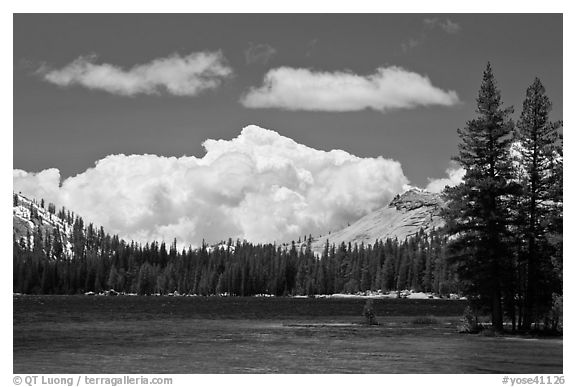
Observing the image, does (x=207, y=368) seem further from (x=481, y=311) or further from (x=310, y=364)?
(x=481, y=311)

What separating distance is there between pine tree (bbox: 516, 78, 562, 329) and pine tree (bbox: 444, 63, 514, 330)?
131 centimetres

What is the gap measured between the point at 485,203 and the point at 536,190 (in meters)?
4.06

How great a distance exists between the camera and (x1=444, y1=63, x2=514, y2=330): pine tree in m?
57.4

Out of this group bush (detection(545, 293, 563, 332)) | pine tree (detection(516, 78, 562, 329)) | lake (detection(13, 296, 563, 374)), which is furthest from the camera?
pine tree (detection(516, 78, 562, 329))

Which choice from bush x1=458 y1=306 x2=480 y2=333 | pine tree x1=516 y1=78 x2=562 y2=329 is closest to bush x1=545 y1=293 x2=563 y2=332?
pine tree x1=516 y1=78 x2=562 y2=329

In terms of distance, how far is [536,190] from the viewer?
57.3 m

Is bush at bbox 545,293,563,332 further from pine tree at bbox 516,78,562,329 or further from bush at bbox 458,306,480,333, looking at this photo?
bush at bbox 458,306,480,333

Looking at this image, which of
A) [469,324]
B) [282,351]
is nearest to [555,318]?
[469,324]

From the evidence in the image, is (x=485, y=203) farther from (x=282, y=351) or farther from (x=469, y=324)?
(x=282, y=351)

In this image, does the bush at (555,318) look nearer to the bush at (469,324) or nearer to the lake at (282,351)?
the lake at (282,351)

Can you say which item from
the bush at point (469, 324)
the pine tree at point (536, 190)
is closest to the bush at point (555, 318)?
the pine tree at point (536, 190)

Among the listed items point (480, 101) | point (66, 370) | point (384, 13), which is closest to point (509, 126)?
point (480, 101)
